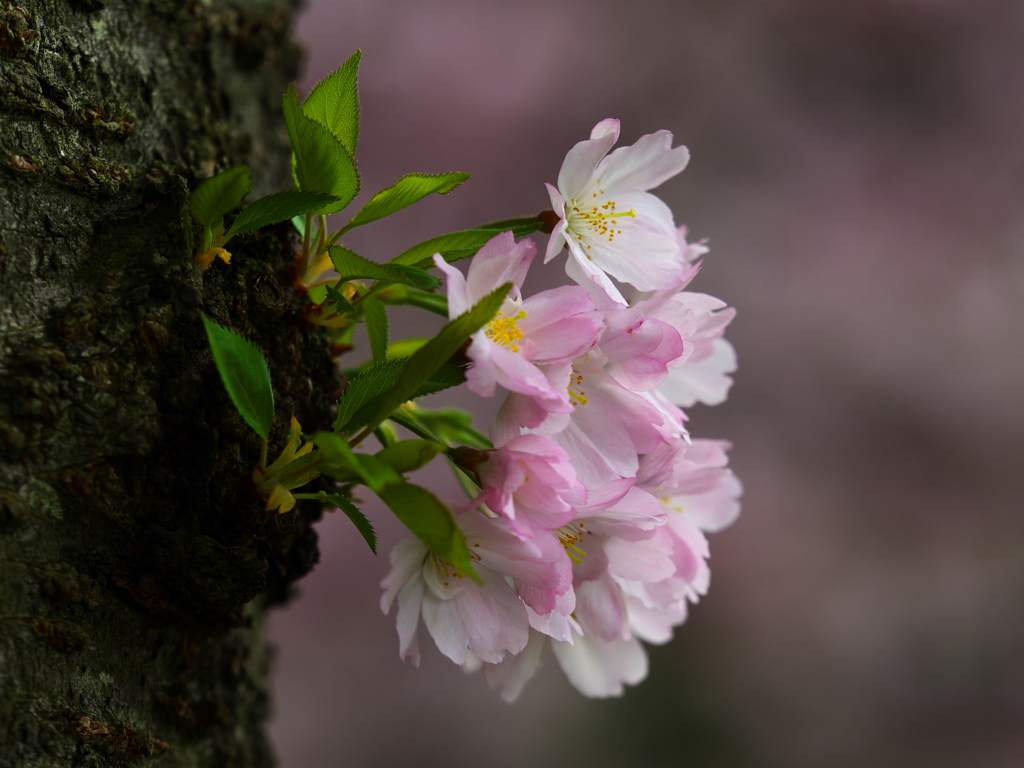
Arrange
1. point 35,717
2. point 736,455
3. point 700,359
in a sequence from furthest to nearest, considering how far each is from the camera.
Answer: point 736,455 → point 700,359 → point 35,717

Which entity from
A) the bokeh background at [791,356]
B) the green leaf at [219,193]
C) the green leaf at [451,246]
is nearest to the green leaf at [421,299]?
the green leaf at [451,246]

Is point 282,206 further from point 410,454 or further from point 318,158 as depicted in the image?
point 410,454

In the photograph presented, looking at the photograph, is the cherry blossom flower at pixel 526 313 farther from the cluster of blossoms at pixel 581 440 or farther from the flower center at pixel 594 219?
the flower center at pixel 594 219

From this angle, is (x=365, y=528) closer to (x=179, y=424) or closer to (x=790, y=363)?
(x=179, y=424)

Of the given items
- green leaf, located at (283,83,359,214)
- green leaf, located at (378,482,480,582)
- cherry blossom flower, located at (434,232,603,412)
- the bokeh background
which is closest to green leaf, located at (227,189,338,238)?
green leaf, located at (283,83,359,214)

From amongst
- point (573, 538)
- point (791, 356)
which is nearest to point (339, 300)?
point (573, 538)

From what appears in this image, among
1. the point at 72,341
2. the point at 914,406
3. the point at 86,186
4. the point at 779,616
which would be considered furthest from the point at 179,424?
the point at 914,406
